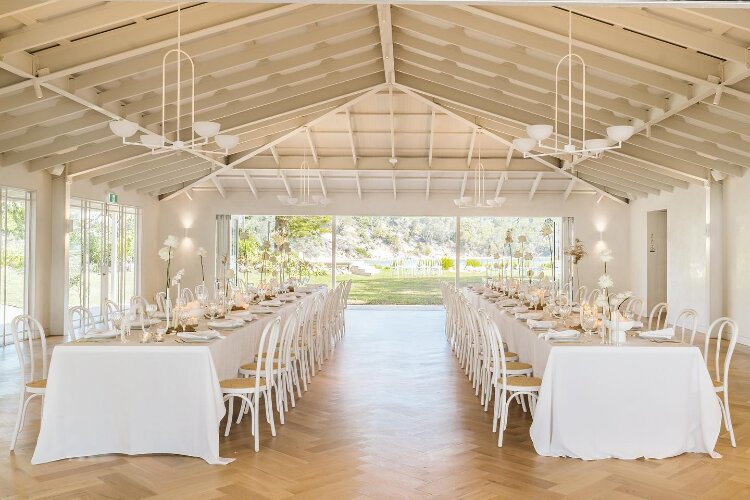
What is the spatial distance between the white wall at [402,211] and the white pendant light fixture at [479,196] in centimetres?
39

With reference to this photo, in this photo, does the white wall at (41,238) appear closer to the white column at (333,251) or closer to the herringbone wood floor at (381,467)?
the herringbone wood floor at (381,467)

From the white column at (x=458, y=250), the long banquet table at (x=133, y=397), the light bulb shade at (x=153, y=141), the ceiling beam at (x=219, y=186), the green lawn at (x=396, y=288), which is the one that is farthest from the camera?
the green lawn at (x=396, y=288)

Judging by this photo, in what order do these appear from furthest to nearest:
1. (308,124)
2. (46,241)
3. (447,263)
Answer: (447,263) < (308,124) < (46,241)

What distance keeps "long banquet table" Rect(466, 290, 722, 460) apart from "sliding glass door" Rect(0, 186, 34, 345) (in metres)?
8.51

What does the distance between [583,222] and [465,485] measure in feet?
42.0

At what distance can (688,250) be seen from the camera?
474 inches

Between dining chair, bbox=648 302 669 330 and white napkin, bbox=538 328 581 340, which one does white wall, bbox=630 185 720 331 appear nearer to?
dining chair, bbox=648 302 669 330

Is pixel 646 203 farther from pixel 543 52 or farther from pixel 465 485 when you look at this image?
pixel 465 485

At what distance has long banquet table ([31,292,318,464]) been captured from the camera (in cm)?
449

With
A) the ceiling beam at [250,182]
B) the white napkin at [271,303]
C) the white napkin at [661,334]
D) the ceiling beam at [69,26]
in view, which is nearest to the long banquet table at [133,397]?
the ceiling beam at [69,26]

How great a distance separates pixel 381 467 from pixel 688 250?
971 centimetres

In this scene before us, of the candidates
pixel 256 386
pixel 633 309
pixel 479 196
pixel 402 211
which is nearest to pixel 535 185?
pixel 479 196

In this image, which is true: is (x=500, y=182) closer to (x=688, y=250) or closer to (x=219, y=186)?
(x=688, y=250)

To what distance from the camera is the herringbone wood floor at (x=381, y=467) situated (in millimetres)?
3900
